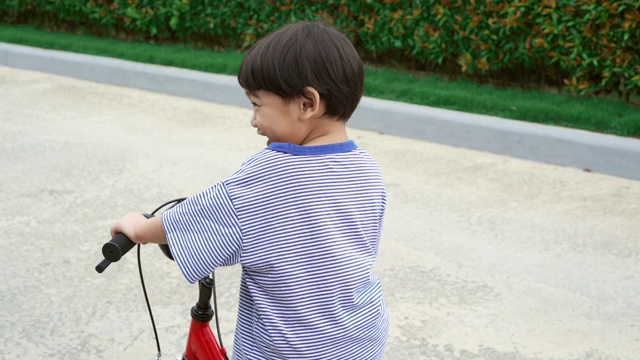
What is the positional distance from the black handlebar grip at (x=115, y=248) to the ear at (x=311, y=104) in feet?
1.48

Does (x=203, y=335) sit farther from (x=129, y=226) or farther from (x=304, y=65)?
(x=304, y=65)

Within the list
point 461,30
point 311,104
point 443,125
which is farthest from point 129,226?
point 461,30

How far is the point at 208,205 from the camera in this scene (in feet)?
5.74

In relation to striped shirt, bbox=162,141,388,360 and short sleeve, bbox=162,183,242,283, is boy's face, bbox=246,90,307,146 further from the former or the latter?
short sleeve, bbox=162,183,242,283

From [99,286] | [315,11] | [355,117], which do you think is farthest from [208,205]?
[315,11]

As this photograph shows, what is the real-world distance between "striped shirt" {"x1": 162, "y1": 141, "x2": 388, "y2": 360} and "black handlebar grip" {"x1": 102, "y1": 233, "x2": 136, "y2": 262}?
0.10 meters

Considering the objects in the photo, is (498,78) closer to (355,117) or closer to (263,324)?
(355,117)

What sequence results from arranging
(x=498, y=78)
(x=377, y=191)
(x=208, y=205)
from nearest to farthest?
1. (x=208, y=205)
2. (x=377, y=191)
3. (x=498, y=78)

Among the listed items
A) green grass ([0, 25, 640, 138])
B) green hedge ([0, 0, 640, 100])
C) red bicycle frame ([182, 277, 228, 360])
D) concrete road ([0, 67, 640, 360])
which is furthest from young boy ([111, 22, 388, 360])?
green hedge ([0, 0, 640, 100])

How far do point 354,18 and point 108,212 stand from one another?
4.34 meters

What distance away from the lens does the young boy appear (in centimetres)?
174

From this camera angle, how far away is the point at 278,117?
179cm

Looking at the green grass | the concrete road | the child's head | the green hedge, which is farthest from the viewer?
the green hedge

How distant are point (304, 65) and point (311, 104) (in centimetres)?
9
